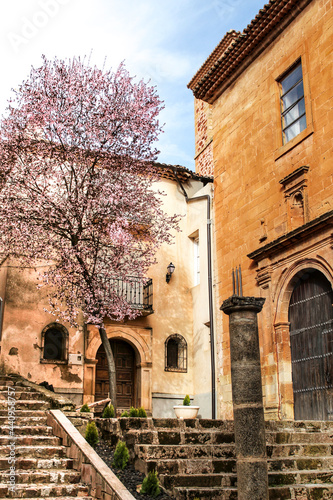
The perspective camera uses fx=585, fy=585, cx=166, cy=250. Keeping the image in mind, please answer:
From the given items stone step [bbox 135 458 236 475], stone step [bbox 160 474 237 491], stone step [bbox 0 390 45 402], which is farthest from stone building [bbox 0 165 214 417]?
stone step [bbox 160 474 237 491]

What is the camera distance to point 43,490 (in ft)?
23.2

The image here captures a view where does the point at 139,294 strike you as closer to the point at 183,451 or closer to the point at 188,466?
the point at 183,451

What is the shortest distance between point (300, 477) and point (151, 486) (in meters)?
2.11

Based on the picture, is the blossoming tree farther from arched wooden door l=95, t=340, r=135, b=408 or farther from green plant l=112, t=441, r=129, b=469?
green plant l=112, t=441, r=129, b=469

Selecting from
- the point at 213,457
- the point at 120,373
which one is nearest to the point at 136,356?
the point at 120,373

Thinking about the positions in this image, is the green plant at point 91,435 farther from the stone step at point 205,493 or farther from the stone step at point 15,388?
the stone step at point 15,388

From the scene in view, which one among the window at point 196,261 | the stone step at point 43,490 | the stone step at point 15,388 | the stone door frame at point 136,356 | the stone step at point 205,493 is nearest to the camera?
the stone step at point 43,490

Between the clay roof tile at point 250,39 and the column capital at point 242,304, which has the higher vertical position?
the clay roof tile at point 250,39

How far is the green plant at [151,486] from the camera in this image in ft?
23.1

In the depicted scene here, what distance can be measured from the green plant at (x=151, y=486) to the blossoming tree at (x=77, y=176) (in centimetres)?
696

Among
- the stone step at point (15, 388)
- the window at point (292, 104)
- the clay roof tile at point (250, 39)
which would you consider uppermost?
the clay roof tile at point (250, 39)

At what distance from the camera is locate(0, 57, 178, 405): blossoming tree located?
14164 millimetres

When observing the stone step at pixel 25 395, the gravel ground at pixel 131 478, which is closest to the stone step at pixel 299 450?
the gravel ground at pixel 131 478

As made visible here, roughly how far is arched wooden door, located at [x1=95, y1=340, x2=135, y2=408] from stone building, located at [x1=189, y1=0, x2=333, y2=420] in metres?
3.78
